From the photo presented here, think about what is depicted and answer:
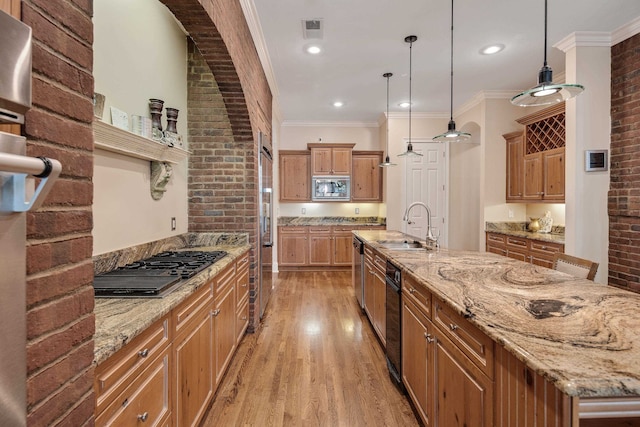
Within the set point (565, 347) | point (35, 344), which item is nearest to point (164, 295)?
point (35, 344)

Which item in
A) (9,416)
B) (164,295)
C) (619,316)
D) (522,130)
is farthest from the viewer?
(522,130)

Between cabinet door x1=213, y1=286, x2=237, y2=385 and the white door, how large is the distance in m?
4.38

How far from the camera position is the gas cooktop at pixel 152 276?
1437 millimetres

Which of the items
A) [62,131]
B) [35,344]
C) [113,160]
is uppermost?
[113,160]

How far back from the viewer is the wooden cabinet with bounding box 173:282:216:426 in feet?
4.94

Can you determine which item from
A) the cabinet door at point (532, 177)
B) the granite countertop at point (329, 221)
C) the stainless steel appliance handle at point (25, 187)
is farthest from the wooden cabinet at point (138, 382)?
the granite countertop at point (329, 221)

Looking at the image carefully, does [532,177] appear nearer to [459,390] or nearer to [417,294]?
[417,294]

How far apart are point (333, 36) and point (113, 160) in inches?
97.7

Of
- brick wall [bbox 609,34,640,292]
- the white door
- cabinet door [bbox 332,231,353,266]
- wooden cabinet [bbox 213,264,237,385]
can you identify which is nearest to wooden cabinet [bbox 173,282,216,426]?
wooden cabinet [bbox 213,264,237,385]

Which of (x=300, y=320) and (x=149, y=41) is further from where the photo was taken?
(x=300, y=320)

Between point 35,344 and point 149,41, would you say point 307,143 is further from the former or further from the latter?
point 35,344

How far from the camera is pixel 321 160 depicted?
6.21m

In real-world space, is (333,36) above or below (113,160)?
above

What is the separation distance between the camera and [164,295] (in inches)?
57.0
